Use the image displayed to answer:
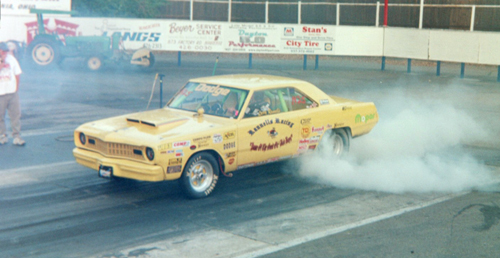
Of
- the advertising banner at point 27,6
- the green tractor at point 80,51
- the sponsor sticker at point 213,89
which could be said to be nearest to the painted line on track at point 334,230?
the sponsor sticker at point 213,89

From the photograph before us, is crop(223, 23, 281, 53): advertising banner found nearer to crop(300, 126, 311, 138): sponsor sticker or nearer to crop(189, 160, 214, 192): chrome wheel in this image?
crop(300, 126, 311, 138): sponsor sticker

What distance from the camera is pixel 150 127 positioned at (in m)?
7.31

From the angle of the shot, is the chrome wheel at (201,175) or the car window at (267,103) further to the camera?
the car window at (267,103)

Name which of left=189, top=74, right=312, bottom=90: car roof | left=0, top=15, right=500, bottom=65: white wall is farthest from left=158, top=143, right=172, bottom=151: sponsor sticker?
left=0, top=15, right=500, bottom=65: white wall

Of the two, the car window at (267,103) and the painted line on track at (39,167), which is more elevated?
the car window at (267,103)

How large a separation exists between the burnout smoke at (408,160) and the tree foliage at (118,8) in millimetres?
18042

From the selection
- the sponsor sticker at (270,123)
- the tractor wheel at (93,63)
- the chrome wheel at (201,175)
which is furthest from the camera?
the tractor wheel at (93,63)

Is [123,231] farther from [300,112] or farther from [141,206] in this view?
[300,112]

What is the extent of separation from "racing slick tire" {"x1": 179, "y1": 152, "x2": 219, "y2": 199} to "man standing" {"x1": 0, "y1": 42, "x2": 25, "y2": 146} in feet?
14.3

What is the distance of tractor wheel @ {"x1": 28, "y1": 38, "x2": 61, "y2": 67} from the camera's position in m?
20.0

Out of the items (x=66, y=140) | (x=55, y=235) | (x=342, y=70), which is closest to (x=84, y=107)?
(x=66, y=140)

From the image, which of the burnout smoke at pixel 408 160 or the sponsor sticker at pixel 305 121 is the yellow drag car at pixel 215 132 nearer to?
the sponsor sticker at pixel 305 121

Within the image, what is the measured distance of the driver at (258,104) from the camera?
25.6 feet

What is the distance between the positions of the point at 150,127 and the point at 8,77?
405cm
